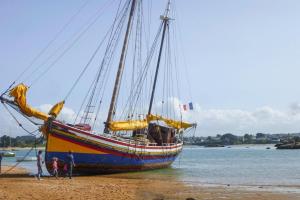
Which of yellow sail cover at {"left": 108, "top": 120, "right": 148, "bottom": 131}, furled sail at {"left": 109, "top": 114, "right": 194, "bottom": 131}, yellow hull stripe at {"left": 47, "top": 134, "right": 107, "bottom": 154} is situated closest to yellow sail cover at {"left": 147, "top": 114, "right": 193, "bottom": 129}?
furled sail at {"left": 109, "top": 114, "right": 194, "bottom": 131}

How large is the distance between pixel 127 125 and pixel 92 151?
21.2 ft

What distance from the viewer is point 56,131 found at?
31.5 meters

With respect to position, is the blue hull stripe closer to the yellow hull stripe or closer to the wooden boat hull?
the wooden boat hull

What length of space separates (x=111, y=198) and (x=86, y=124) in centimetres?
1330

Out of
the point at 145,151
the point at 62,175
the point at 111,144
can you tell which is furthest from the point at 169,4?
the point at 62,175

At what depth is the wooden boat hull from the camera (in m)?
31.4

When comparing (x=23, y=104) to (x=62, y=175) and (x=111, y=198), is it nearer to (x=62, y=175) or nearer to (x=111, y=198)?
(x=62, y=175)

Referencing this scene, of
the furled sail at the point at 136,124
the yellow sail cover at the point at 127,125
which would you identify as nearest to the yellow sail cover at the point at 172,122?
the furled sail at the point at 136,124

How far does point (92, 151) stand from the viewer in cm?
3266

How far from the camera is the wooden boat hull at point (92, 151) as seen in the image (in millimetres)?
31438

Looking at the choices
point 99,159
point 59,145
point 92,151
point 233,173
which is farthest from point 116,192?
point 233,173

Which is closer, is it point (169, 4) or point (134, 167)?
point (134, 167)

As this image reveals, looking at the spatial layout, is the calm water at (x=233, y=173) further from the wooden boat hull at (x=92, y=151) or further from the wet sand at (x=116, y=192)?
the wet sand at (x=116, y=192)

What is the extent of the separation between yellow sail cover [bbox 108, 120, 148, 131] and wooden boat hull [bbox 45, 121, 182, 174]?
1.92m
